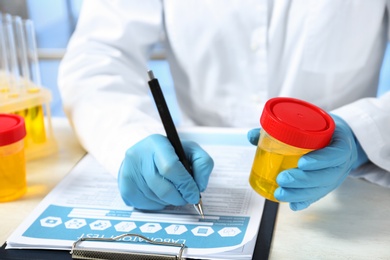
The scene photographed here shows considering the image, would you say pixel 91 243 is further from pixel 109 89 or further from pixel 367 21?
pixel 367 21

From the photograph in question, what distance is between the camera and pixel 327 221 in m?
0.71

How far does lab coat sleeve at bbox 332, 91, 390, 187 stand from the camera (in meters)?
0.81

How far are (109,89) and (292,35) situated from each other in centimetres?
35

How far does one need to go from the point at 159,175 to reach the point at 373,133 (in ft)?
1.11

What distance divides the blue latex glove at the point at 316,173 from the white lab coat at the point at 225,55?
0.28 meters

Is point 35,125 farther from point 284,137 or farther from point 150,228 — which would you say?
point 284,137

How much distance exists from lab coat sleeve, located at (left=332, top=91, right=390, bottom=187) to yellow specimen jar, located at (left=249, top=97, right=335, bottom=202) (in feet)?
0.51

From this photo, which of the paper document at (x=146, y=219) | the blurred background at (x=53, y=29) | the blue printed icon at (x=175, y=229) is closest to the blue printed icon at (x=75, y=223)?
the paper document at (x=146, y=219)

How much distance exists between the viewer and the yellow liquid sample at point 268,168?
673 mm

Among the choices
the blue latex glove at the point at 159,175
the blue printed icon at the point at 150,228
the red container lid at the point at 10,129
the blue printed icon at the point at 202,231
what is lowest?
the blue printed icon at the point at 150,228

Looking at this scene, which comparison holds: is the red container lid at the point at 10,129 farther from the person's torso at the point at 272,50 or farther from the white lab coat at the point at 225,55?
the person's torso at the point at 272,50

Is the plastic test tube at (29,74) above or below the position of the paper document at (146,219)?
above

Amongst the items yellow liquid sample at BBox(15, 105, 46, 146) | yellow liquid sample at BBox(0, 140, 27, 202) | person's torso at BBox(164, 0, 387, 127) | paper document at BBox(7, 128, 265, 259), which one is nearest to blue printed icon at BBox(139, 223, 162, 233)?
paper document at BBox(7, 128, 265, 259)

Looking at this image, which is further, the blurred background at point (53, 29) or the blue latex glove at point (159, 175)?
the blurred background at point (53, 29)
